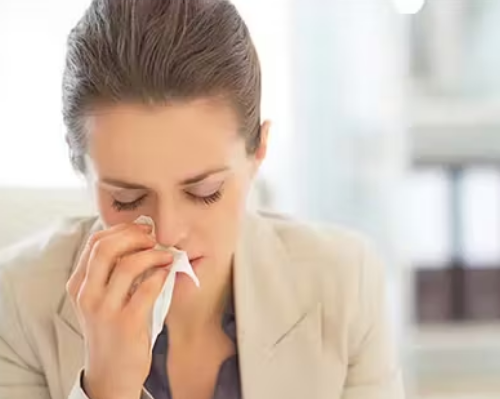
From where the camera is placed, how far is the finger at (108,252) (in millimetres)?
1042

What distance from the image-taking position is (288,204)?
1964mm

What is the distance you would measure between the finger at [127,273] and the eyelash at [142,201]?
7 centimetres

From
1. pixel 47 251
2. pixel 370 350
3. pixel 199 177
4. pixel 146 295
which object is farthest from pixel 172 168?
pixel 370 350

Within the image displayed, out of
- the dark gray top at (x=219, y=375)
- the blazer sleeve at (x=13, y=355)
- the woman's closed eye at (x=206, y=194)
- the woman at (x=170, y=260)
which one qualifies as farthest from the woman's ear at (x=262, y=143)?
the blazer sleeve at (x=13, y=355)

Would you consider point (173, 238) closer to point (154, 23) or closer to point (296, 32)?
point (154, 23)

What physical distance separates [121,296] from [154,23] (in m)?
0.32

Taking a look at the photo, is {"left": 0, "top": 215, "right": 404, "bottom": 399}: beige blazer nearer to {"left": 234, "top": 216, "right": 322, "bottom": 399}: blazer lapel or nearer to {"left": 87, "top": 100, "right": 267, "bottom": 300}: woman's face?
{"left": 234, "top": 216, "right": 322, "bottom": 399}: blazer lapel

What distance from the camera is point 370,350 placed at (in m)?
1.32

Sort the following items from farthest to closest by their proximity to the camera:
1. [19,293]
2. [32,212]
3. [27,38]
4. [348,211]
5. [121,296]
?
[348,211], [27,38], [32,212], [19,293], [121,296]

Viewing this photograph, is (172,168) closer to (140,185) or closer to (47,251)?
(140,185)

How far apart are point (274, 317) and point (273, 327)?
0.02m

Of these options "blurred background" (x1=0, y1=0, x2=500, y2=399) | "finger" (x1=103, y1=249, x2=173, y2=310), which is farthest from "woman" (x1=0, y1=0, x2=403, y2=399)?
"blurred background" (x1=0, y1=0, x2=500, y2=399)

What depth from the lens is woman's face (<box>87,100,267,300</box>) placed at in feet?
3.43

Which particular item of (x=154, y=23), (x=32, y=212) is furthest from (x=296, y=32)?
(x=154, y=23)
